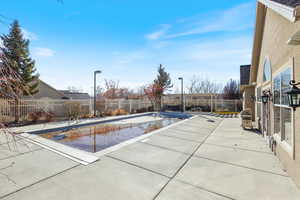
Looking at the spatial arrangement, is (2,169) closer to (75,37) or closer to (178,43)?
(75,37)

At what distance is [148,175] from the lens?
313 cm

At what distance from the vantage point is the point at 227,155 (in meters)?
4.26

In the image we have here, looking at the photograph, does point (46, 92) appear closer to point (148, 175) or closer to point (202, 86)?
point (148, 175)

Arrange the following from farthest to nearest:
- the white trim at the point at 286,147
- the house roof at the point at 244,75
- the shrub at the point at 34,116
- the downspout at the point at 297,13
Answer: the house roof at the point at 244,75 < the shrub at the point at 34,116 < the white trim at the point at 286,147 < the downspout at the point at 297,13

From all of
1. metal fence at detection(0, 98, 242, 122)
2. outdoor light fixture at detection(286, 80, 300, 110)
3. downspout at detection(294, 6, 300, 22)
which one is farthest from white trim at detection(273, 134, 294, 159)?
metal fence at detection(0, 98, 242, 122)

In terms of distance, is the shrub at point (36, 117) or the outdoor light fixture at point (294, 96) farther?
the shrub at point (36, 117)

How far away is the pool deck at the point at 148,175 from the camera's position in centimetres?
250

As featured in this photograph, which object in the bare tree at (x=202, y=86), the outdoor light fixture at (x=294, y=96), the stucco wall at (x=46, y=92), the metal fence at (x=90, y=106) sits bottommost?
the metal fence at (x=90, y=106)

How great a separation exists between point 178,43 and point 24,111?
41.4ft

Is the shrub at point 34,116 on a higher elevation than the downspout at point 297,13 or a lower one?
lower

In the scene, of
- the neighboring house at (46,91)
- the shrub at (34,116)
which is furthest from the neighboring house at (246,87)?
the neighboring house at (46,91)

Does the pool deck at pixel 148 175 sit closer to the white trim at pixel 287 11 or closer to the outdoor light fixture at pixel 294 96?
the outdoor light fixture at pixel 294 96

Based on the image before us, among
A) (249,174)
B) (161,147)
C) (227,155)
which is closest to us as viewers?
(249,174)

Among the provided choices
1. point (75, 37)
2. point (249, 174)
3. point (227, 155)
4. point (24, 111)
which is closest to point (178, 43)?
point (75, 37)
